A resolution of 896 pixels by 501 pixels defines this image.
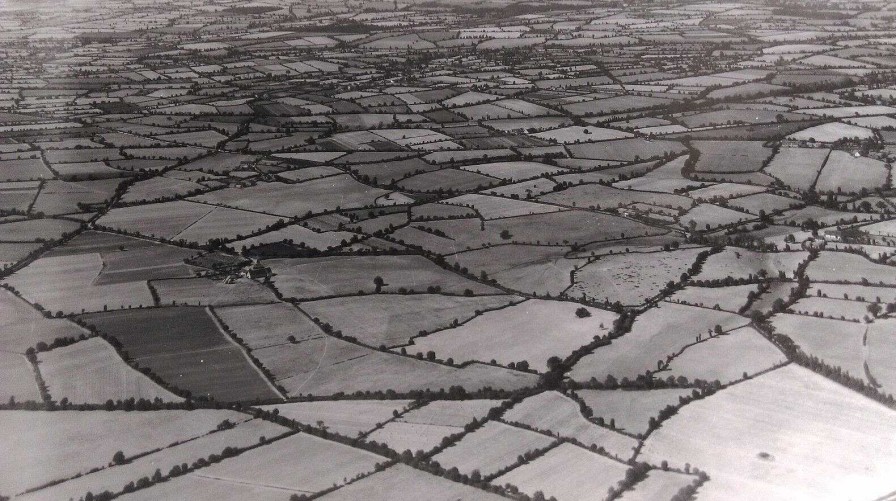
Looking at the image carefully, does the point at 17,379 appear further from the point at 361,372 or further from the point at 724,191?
the point at 724,191

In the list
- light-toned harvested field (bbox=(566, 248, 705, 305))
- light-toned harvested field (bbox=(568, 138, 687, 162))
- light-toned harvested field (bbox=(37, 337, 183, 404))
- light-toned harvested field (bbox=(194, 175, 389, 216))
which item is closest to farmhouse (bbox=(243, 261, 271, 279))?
light-toned harvested field (bbox=(37, 337, 183, 404))

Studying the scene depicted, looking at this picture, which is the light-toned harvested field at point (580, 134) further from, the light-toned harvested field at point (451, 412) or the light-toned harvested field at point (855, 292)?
the light-toned harvested field at point (451, 412)

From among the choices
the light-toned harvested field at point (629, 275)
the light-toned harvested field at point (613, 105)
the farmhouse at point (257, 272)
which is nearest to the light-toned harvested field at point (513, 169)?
the light-toned harvested field at point (629, 275)

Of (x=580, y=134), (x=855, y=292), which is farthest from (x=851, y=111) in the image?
(x=855, y=292)

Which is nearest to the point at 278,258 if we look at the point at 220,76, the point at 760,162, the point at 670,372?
the point at 670,372

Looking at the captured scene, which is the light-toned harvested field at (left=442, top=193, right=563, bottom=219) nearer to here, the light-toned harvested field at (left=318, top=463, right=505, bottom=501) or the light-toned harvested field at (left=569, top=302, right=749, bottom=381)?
the light-toned harvested field at (left=569, top=302, right=749, bottom=381)

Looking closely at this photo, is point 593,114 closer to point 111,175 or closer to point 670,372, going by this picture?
point 111,175
